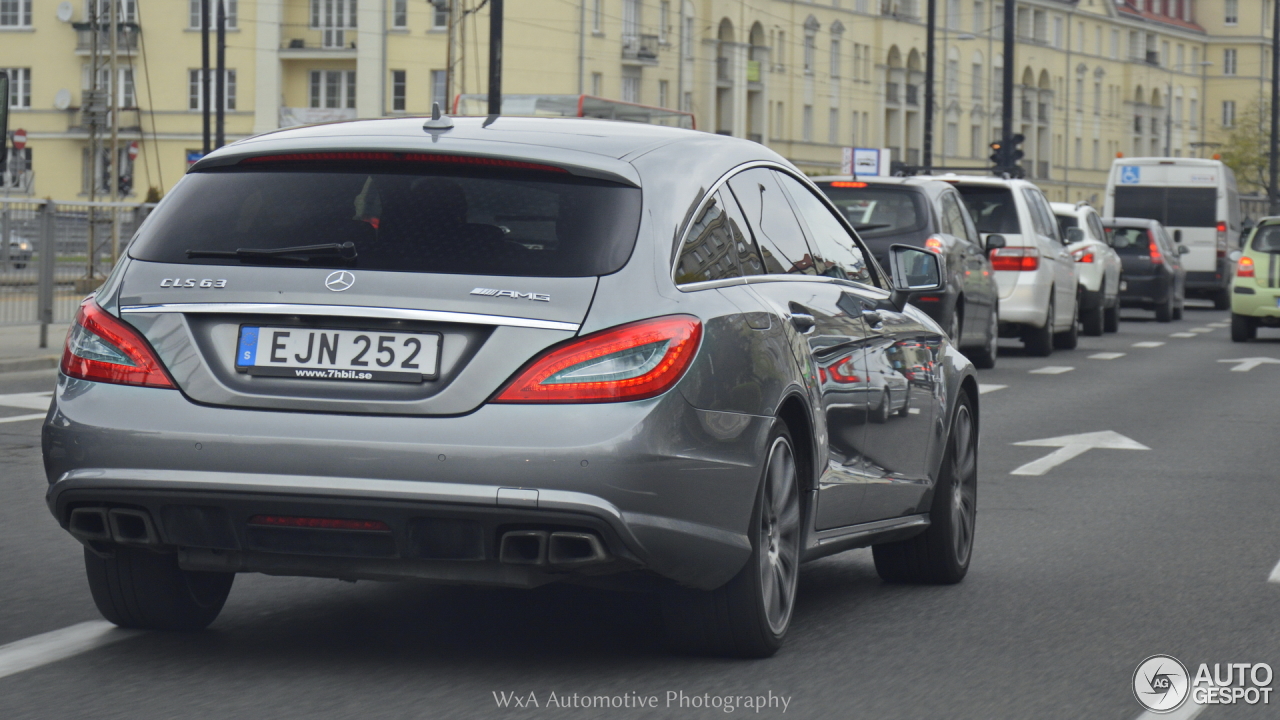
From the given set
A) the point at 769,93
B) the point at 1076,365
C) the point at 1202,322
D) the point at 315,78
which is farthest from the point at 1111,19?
the point at 1076,365

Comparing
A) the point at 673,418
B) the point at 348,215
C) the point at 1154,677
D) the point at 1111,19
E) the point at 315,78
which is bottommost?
the point at 1154,677

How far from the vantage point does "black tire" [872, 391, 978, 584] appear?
7.18 metres

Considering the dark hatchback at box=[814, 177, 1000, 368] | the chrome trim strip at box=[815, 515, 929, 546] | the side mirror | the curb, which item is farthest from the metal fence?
the chrome trim strip at box=[815, 515, 929, 546]

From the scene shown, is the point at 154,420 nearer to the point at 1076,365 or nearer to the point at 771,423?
the point at 771,423

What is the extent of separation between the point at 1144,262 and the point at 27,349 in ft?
66.8

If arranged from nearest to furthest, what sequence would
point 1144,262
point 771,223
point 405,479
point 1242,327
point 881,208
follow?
point 405,479 < point 771,223 < point 881,208 < point 1242,327 < point 1144,262

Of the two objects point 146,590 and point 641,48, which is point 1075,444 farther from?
point 641,48

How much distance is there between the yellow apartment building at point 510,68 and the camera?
73.0 m

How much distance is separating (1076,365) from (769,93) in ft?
211

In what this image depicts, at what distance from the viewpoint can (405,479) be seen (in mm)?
4863

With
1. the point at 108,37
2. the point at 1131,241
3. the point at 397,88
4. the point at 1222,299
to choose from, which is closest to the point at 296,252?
the point at 1131,241

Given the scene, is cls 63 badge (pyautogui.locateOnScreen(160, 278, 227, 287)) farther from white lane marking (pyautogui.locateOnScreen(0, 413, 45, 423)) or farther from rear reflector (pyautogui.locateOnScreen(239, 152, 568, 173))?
white lane marking (pyautogui.locateOnScreen(0, 413, 45, 423))

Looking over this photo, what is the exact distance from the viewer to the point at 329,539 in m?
5.03

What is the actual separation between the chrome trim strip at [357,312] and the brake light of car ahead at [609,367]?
7cm
